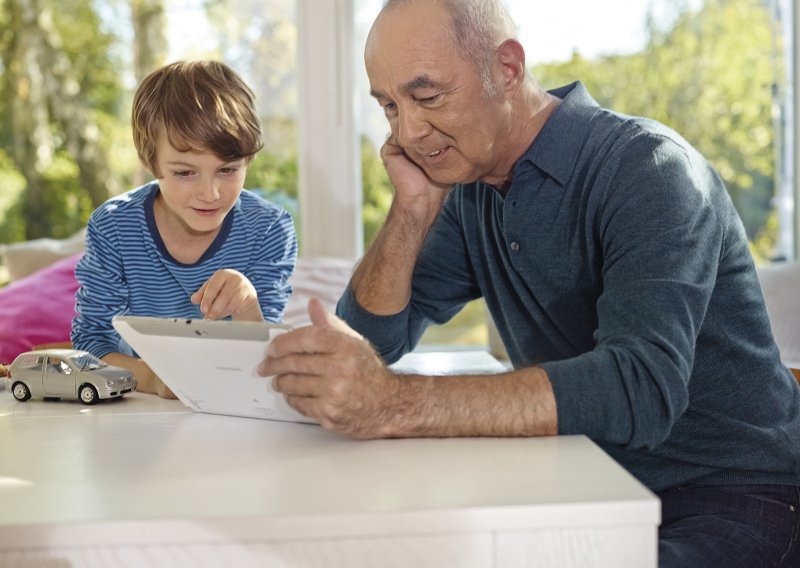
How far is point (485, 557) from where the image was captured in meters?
0.82

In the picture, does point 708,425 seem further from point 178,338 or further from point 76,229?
point 76,229

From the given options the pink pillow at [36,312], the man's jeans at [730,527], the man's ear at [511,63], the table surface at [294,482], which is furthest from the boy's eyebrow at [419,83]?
the pink pillow at [36,312]

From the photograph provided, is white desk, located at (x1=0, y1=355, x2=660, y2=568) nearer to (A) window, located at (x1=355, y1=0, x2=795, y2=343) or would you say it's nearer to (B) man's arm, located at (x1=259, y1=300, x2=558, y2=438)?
(B) man's arm, located at (x1=259, y1=300, x2=558, y2=438)

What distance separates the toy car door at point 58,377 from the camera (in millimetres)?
1398

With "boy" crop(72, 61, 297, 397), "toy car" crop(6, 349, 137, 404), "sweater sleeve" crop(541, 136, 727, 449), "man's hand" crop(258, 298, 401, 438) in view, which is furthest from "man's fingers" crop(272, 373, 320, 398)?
"boy" crop(72, 61, 297, 397)

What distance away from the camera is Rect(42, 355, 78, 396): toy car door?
1398mm

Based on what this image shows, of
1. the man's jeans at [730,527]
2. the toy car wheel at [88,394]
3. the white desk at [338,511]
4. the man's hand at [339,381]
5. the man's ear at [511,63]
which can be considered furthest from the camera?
the man's ear at [511,63]

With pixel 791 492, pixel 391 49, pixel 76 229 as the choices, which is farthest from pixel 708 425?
pixel 76 229

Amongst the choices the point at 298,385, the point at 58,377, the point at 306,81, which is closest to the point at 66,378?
the point at 58,377

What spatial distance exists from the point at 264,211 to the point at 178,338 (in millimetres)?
795

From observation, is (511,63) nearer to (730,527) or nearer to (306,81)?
(730,527)

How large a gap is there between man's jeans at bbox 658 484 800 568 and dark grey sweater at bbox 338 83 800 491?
0.07 ft

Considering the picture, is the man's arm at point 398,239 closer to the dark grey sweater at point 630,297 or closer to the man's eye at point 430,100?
the dark grey sweater at point 630,297

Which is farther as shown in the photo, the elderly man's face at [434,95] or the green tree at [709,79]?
the green tree at [709,79]
